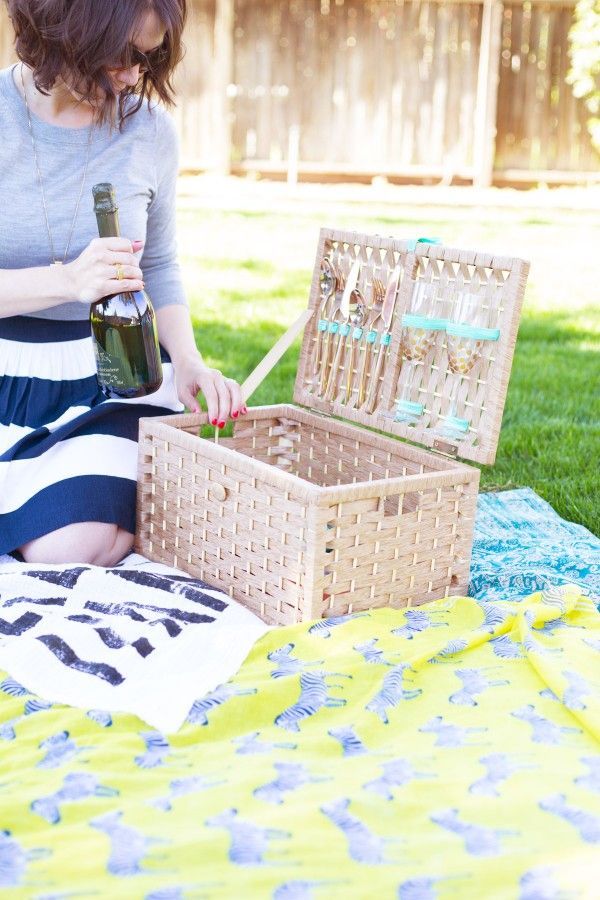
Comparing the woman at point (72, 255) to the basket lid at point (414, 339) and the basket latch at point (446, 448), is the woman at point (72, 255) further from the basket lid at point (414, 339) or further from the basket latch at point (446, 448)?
the basket latch at point (446, 448)

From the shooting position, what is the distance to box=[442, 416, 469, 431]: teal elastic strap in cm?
195

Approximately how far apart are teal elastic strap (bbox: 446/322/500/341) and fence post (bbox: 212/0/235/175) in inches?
276

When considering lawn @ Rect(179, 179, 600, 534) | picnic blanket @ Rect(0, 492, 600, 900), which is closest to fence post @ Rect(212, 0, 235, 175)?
lawn @ Rect(179, 179, 600, 534)

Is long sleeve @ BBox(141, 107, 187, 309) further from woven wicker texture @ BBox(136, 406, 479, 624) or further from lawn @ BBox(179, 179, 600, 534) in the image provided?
lawn @ BBox(179, 179, 600, 534)

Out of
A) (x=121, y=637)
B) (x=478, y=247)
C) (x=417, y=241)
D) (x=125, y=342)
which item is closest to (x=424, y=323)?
(x=417, y=241)

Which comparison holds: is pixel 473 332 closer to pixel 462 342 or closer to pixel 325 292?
pixel 462 342

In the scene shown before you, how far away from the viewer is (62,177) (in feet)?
6.95

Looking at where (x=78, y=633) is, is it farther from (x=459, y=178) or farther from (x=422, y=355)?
(x=459, y=178)

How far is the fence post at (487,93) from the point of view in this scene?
8562 mm

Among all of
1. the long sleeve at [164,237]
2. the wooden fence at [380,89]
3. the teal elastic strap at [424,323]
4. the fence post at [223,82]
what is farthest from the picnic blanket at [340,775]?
the wooden fence at [380,89]

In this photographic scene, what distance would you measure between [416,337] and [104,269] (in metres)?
0.58

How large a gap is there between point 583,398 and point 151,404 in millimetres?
1840

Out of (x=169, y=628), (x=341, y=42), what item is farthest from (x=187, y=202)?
(x=169, y=628)

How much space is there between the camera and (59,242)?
213cm
